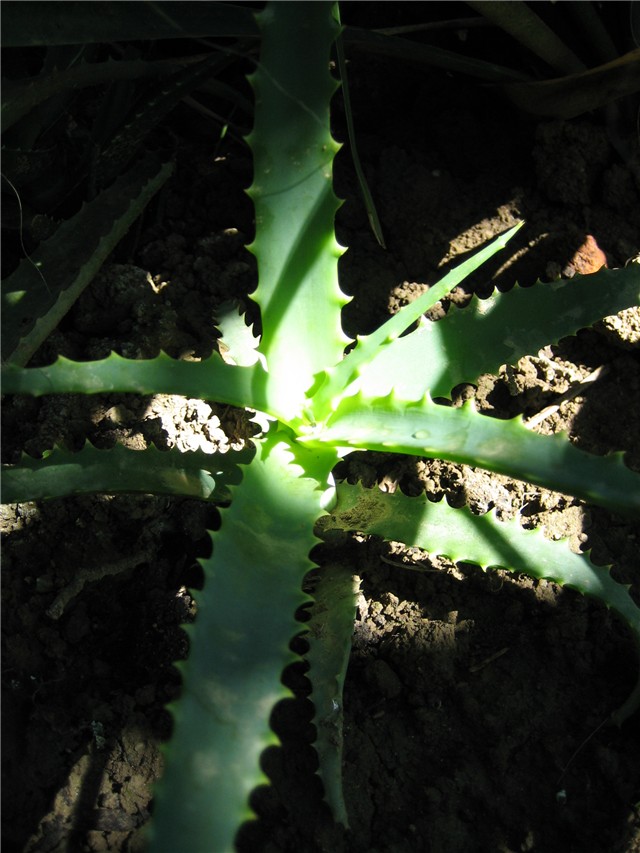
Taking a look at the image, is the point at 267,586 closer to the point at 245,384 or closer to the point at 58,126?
the point at 245,384

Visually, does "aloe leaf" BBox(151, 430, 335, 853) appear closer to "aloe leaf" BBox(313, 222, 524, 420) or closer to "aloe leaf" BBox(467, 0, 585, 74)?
"aloe leaf" BBox(313, 222, 524, 420)

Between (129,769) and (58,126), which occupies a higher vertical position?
(58,126)

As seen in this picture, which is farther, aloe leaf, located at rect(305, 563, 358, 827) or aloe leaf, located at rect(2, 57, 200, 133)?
aloe leaf, located at rect(2, 57, 200, 133)

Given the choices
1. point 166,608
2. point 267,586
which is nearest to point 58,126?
point 166,608

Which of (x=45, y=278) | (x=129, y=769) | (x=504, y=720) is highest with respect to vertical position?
(x=45, y=278)

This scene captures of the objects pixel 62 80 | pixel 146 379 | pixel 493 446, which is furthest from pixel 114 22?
pixel 493 446

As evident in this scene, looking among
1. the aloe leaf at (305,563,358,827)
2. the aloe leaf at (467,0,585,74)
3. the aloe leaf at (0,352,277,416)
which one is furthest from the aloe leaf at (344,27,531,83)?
the aloe leaf at (305,563,358,827)

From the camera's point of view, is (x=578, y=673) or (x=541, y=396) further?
(x=541, y=396)

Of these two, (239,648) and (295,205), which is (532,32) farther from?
(239,648)
